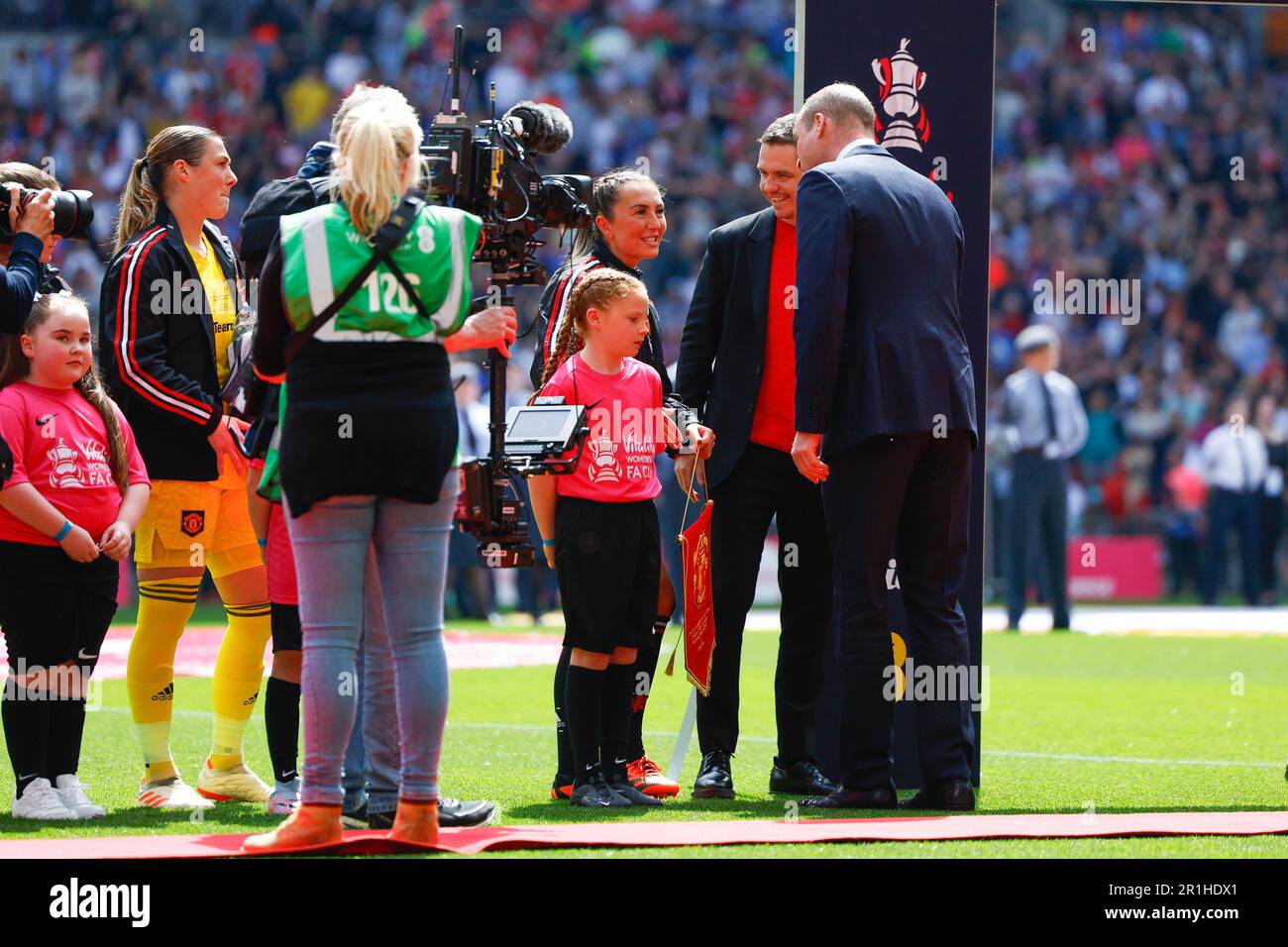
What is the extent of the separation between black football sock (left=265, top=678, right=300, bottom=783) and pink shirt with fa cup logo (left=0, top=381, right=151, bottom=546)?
788mm

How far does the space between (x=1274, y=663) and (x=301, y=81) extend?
15.2m

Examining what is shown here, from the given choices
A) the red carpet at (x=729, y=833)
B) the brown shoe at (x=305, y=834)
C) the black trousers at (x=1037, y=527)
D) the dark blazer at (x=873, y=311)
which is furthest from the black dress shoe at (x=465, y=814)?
the black trousers at (x=1037, y=527)

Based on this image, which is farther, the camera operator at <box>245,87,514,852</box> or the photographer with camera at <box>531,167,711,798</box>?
the photographer with camera at <box>531,167,711,798</box>

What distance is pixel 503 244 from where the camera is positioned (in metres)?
5.54

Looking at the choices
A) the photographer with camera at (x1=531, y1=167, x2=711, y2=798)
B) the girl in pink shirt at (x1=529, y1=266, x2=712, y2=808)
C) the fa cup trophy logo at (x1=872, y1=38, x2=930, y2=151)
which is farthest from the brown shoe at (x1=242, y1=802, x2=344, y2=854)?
the fa cup trophy logo at (x1=872, y1=38, x2=930, y2=151)

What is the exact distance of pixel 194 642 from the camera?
523 inches

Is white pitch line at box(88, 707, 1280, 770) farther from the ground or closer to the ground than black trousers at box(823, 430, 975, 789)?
closer to the ground

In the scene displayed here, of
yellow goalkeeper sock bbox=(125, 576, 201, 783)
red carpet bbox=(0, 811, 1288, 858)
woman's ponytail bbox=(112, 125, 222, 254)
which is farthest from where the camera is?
woman's ponytail bbox=(112, 125, 222, 254)

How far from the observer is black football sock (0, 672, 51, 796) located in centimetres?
574

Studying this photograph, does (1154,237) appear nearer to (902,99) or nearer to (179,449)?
(902,99)

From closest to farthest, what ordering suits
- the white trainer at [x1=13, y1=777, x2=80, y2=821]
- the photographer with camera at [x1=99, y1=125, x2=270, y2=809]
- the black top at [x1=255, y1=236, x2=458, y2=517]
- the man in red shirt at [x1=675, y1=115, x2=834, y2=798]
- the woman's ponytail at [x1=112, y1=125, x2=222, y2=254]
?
the black top at [x1=255, y1=236, x2=458, y2=517] → the white trainer at [x1=13, y1=777, x2=80, y2=821] → the photographer with camera at [x1=99, y1=125, x2=270, y2=809] → the woman's ponytail at [x1=112, y1=125, x2=222, y2=254] → the man in red shirt at [x1=675, y1=115, x2=834, y2=798]

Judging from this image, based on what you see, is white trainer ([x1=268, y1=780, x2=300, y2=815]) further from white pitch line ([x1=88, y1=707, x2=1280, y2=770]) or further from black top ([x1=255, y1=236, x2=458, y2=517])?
white pitch line ([x1=88, y1=707, x2=1280, y2=770])

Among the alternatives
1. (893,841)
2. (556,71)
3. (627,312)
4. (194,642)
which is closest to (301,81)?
(556,71)

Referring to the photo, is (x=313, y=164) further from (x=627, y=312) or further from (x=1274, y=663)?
(x=1274, y=663)
